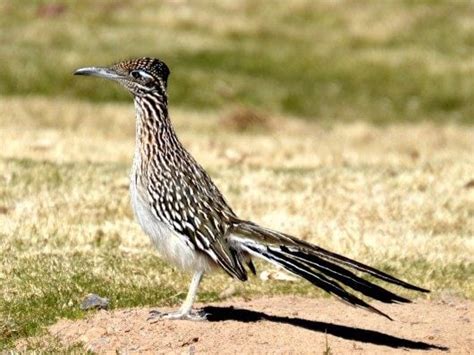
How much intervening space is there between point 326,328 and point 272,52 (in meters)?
23.2

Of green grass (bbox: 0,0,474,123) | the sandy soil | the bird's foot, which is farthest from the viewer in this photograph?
green grass (bbox: 0,0,474,123)

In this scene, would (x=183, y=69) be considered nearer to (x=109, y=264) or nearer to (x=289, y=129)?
(x=289, y=129)

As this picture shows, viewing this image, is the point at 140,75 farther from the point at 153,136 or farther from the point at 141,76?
the point at 153,136

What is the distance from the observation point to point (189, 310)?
28.4 feet

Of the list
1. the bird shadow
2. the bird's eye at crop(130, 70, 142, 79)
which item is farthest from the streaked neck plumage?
the bird shadow

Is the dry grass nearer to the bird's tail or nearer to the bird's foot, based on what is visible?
the bird's foot

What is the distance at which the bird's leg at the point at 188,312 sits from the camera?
28.0 ft

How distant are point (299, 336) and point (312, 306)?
1.53m

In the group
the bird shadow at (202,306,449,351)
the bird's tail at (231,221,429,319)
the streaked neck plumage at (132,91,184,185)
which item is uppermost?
the streaked neck plumage at (132,91,184,185)

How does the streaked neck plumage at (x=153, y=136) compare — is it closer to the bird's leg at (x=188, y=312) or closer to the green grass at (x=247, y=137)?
the bird's leg at (x=188, y=312)

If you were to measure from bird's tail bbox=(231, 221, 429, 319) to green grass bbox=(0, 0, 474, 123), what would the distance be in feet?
63.3

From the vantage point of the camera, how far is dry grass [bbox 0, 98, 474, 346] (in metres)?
10.4

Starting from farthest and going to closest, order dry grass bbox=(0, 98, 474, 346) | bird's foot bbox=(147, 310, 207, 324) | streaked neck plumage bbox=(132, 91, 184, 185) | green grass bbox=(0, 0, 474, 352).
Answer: green grass bbox=(0, 0, 474, 352), dry grass bbox=(0, 98, 474, 346), bird's foot bbox=(147, 310, 207, 324), streaked neck plumage bbox=(132, 91, 184, 185)

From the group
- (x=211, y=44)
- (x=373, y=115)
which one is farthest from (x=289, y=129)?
(x=211, y=44)
